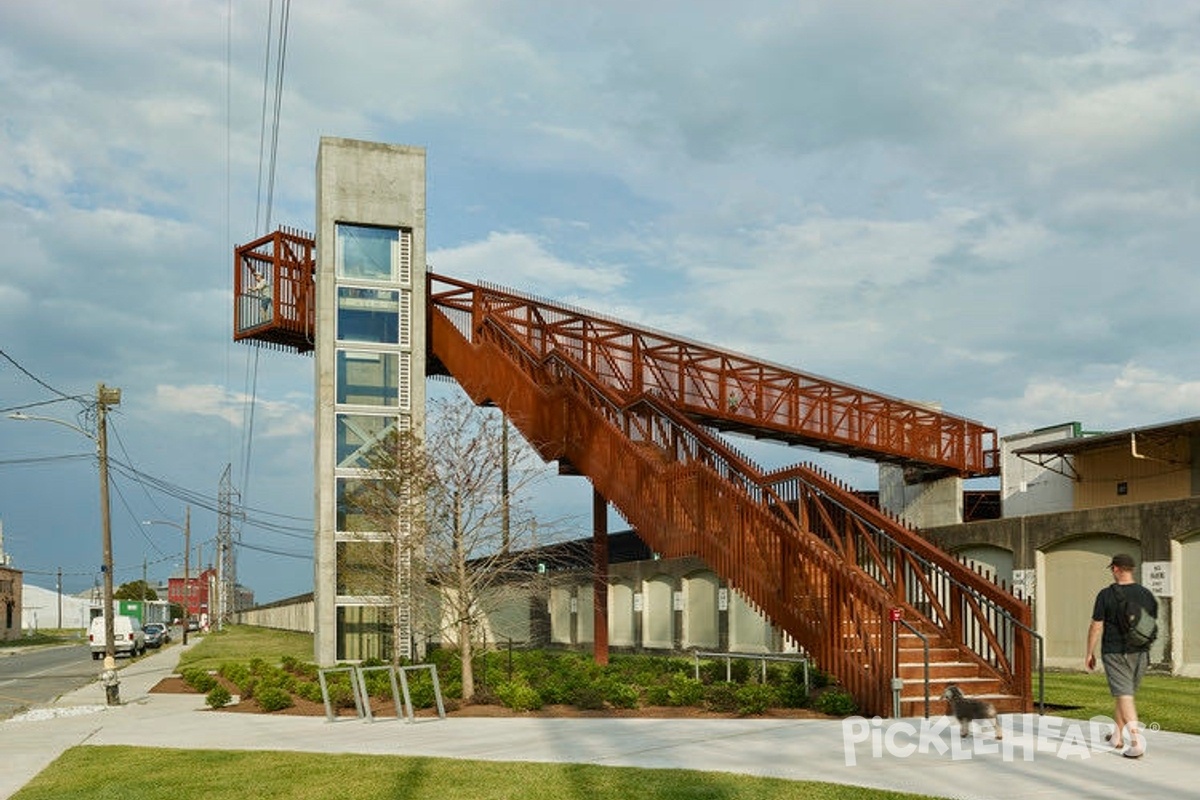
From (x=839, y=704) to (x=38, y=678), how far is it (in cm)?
2973

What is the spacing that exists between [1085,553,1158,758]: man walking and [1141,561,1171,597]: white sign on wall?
15007mm

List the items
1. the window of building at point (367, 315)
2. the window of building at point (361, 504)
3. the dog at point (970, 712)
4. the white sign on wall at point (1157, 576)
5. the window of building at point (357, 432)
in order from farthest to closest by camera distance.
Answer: the window of building at point (367, 315)
the window of building at point (357, 432)
the white sign on wall at point (1157, 576)
the window of building at point (361, 504)
the dog at point (970, 712)

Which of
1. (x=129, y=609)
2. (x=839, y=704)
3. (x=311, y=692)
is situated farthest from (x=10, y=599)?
(x=839, y=704)

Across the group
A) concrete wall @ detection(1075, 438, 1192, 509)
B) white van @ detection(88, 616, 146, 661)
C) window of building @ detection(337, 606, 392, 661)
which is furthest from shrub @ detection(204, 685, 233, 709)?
white van @ detection(88, 616, 146, 661)

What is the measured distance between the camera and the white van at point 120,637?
53.2 meters

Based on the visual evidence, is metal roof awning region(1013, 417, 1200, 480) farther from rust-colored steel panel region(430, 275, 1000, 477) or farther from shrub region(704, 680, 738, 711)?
shrub region(704, 680, 738, 711)

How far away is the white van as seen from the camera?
53188mm

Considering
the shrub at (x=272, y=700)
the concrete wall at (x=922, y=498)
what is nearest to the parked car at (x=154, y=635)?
the concrete wall at (x=922, y=498)

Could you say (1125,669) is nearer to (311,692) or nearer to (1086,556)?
(311,692)

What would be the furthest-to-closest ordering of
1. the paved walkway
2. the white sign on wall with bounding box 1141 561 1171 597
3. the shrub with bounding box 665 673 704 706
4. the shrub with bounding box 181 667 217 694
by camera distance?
the shrub with bounding box 181 667 217 694 → the white sign on wall with bounding box 1141 561 1171 597 → the shrub with bounding box 665 673 704 706 → the paved walkway

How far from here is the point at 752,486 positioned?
66.7 ft

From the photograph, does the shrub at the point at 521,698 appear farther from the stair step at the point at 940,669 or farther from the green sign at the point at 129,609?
the green sign at the point at 129,609

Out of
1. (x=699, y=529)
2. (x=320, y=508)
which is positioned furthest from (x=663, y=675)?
(x=320, y=508)

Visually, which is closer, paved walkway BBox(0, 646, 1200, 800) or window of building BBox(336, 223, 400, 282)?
paved walkway BBox(0, 646, 1200, 800)
